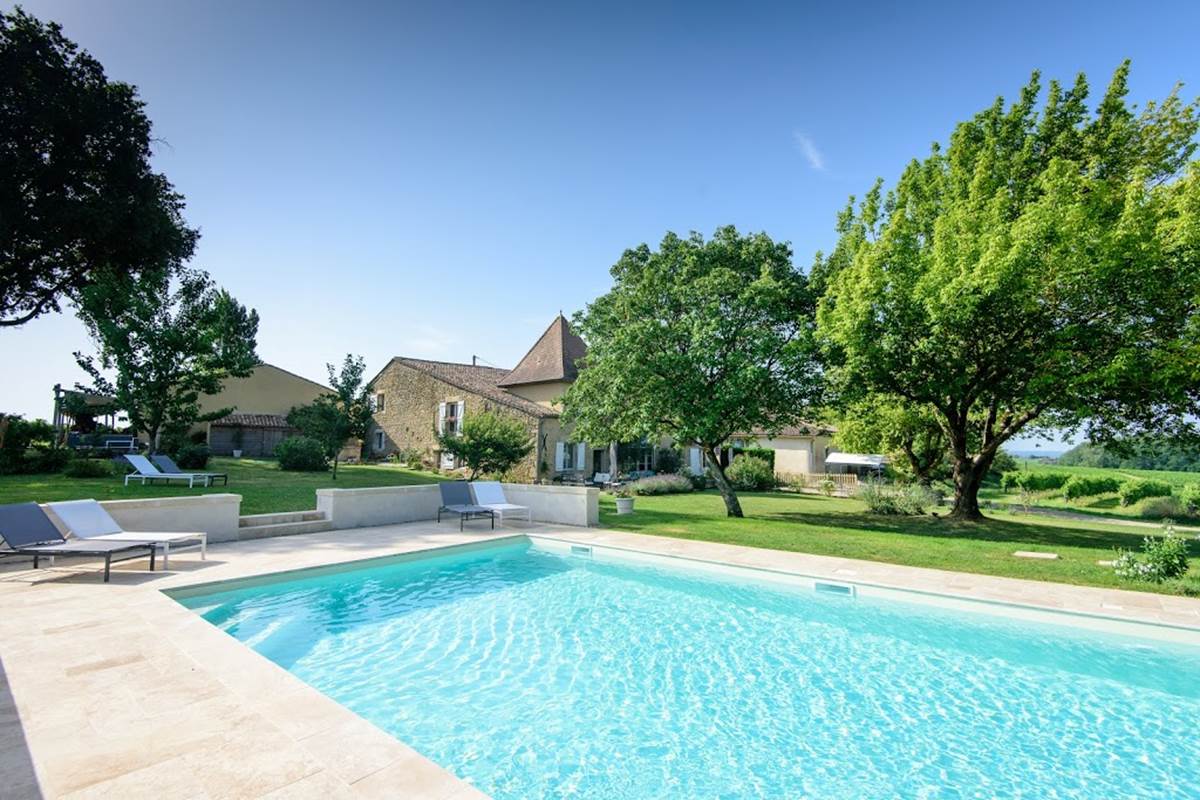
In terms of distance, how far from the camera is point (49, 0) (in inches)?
834

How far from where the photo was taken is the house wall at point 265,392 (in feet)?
122

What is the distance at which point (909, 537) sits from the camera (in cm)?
1429

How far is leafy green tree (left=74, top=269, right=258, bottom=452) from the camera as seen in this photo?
66.8 ft

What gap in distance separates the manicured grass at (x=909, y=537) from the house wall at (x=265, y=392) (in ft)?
94.7

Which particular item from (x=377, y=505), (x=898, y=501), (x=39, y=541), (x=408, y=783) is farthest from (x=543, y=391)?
(x=408, y=783)

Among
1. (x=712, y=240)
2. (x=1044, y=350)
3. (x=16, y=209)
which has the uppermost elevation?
(x=16, y=209)

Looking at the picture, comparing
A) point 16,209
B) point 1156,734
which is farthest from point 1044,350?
point 16,209

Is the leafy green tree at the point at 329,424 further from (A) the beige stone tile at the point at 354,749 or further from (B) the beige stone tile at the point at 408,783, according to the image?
(B) the beige stone tile at the point at 408,783

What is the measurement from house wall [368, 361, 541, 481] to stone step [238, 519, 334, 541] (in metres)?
15.0

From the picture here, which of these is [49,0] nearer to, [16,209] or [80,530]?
[16,209]

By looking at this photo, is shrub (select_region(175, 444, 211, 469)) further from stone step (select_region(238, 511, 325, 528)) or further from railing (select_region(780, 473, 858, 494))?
railing (select_region(780, 473, 858, 494))

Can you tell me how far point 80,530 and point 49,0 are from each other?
25092 millimetres

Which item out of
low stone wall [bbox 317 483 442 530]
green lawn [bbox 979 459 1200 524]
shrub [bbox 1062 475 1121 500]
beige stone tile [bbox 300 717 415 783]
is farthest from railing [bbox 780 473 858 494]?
beige stone tile [bbox 300 717 415 783]

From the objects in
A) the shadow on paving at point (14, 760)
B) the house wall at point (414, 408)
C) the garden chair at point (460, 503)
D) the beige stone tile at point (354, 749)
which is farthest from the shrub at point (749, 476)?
the shadow on paving at point (14, 760)
